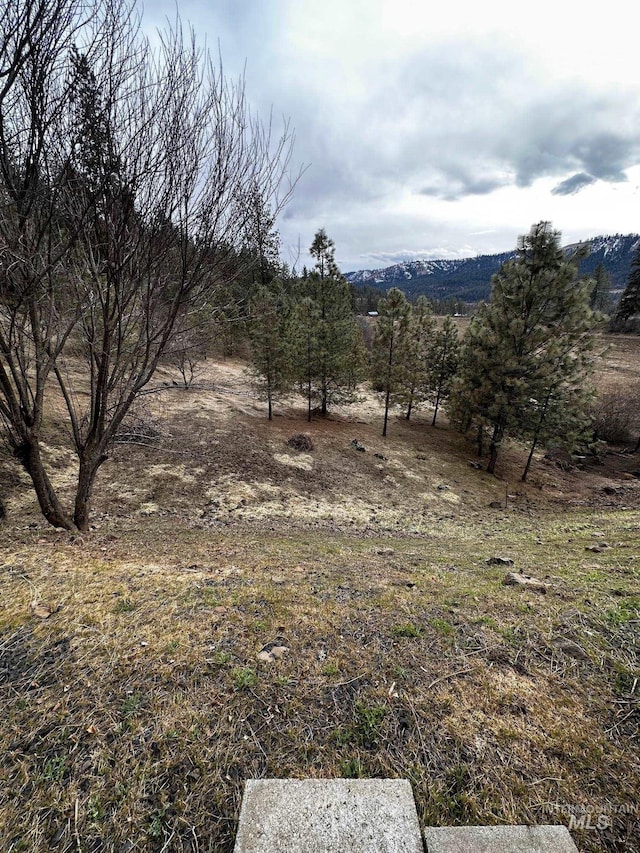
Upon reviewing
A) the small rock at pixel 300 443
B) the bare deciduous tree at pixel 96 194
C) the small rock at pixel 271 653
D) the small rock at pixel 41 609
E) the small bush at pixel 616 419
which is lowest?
the small bush at pixel 616 419

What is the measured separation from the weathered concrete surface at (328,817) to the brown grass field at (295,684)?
3.9 inches

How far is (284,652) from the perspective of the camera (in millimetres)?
2807

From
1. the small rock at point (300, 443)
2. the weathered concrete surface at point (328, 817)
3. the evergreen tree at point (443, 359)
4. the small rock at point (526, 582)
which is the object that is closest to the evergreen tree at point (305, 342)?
the small rock at point (300, 443)

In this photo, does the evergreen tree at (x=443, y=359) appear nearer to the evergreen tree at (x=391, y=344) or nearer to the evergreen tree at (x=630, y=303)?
the evergreen tree at (x=391, y=344)

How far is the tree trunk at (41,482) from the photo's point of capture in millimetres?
4500

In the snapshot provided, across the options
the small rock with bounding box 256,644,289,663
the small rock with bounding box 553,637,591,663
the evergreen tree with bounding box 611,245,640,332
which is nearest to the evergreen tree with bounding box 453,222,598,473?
the small rock with bounding box 553,637,591,663

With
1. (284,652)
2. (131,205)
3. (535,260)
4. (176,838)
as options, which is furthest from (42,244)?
(535,260)

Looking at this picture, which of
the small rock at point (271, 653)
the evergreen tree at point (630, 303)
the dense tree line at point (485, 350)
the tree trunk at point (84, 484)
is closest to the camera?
the small rock at point (271, 653)

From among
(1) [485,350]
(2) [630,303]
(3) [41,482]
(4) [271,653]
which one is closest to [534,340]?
(1) [485,350]

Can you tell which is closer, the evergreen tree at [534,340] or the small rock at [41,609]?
the small rock at [41,609]

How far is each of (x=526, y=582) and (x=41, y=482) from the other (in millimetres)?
6471

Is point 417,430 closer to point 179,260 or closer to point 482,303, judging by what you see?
point 482,303

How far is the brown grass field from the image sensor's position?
1.78 meters

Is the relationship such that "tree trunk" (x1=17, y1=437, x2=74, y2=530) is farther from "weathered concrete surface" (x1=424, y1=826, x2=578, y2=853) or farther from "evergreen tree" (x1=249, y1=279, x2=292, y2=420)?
"evergreen tree" (x1=249, y1=279, x2=292, y2=420)
